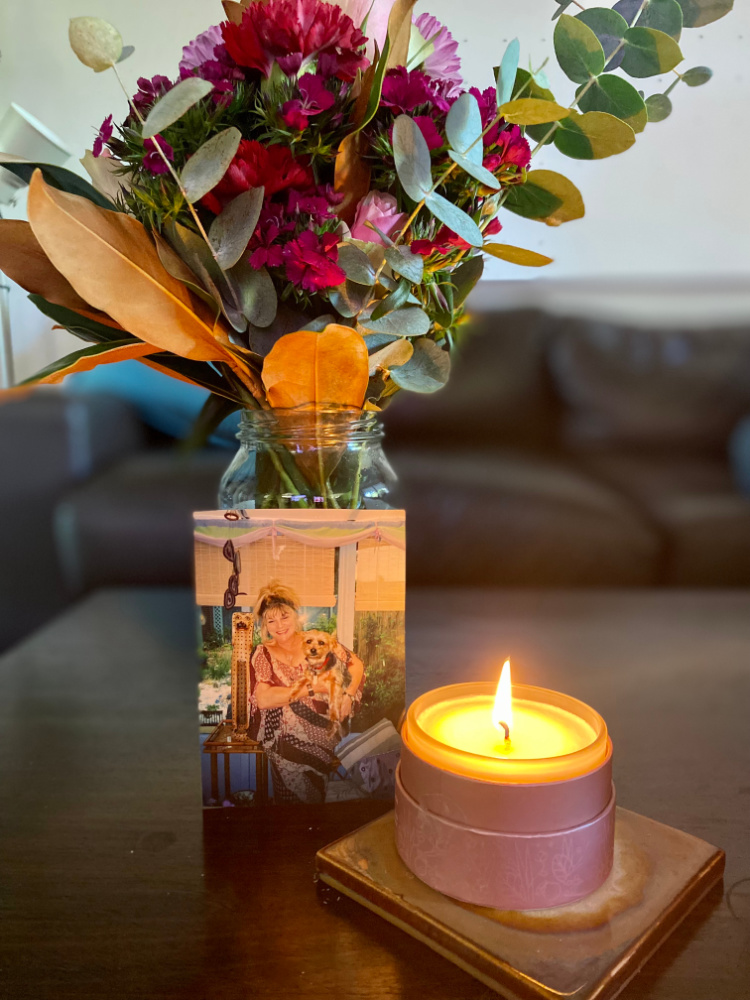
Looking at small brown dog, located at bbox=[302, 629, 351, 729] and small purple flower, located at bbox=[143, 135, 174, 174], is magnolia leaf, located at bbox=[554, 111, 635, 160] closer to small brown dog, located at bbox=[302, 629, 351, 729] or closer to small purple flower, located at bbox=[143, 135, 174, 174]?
small purple flower, located at bbox=[143, 135, 174, 174]

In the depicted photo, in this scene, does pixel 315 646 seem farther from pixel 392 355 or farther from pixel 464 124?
pixel 464 124

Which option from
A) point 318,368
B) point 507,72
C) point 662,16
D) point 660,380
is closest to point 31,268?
point 318,368

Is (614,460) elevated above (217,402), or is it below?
below

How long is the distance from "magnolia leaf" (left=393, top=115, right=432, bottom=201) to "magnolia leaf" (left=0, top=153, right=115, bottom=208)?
0.56 feet

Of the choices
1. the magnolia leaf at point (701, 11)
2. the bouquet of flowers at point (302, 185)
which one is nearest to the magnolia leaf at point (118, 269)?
the bouquet of flowers at point (302, 185)

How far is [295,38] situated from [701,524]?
1.64 meters

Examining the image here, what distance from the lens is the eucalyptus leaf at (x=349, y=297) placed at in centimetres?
39

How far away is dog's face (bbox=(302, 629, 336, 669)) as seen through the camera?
0.42m

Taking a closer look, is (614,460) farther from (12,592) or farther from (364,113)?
(364,113)

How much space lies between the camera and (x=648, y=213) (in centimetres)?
175

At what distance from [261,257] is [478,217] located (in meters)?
0.15

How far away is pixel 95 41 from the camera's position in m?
0.34

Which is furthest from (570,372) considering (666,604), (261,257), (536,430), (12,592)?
(261,257)

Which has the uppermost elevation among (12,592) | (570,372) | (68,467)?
(570,372)
